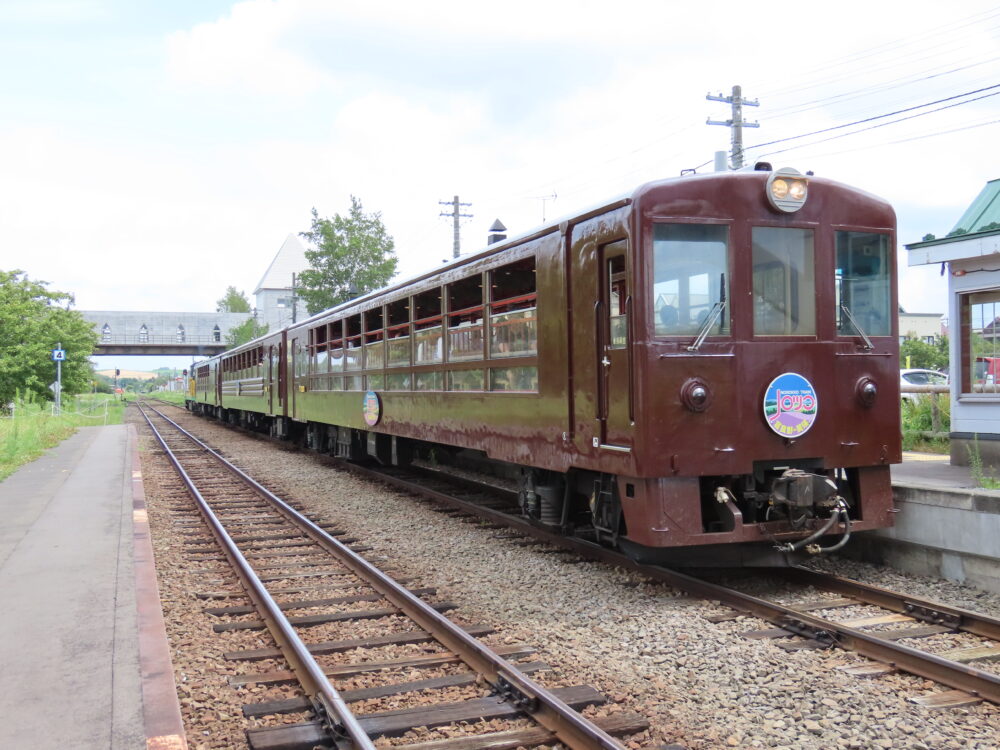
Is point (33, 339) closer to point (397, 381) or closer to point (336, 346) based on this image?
point (336, 346)

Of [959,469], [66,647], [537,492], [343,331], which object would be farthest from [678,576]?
[343,331]

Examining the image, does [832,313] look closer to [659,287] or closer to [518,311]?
[659,287]

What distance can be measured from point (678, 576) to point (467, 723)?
2698mm

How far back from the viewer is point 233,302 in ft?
352

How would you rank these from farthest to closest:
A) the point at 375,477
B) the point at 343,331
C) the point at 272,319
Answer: the point at 272,319
the point at 343,331
the point at 375,477

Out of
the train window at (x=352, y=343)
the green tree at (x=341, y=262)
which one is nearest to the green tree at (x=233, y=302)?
the green tree at (x=341, y=262)

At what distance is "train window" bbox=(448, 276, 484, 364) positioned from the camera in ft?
28.3

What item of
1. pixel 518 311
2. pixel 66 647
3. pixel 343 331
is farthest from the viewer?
pixel 343 331

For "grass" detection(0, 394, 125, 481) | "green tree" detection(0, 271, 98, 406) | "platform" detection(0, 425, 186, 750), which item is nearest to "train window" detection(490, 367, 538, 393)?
"platform" detection(0, 425, 186, 750)

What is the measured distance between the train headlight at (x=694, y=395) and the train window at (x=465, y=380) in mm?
3063

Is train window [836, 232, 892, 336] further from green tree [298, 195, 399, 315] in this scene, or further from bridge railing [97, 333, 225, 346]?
bridge railing [97, 333, 225, 346]

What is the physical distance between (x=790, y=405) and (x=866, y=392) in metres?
0.68

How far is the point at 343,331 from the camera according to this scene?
14133mm

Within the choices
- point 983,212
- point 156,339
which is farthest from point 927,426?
point 156,339
